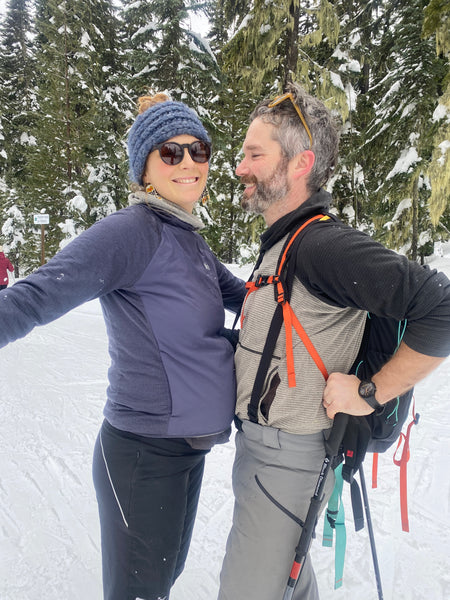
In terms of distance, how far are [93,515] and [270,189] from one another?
3064mm

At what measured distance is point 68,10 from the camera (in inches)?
733

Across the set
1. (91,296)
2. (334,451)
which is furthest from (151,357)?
(334,451)

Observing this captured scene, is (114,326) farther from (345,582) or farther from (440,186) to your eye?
(440,186)

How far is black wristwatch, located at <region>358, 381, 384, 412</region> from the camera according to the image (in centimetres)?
160

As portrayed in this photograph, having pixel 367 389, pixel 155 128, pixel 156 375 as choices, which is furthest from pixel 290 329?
pixel 155 128

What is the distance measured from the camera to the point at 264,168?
1.83m

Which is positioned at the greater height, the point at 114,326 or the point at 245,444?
the point at 114,326

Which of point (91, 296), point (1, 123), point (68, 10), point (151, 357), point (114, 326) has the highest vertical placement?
point (68, 10)

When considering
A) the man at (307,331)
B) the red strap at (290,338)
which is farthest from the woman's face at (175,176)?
the red strap at (290,338)

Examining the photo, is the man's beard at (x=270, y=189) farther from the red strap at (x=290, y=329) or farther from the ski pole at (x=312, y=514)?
the ski pole at (x=312, y=514)

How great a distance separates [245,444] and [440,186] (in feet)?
29.8

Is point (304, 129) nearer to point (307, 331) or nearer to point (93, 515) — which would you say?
point (307, 331)

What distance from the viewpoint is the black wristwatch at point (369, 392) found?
160 centimetres

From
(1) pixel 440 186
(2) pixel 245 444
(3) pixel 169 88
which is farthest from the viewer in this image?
(3) pixel 169 88
